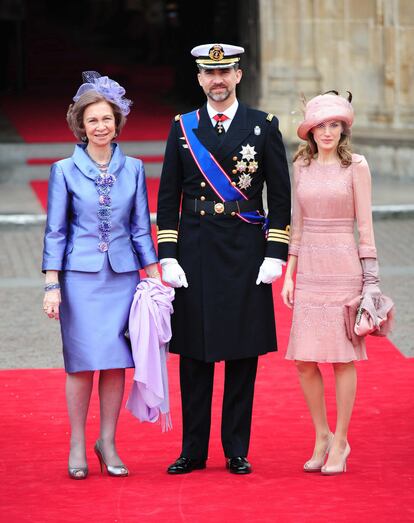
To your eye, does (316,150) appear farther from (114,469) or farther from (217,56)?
(114,469)

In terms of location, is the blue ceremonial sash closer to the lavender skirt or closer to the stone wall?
the lavender skirt

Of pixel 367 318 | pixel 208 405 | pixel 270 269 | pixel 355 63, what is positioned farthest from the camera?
pixel 355 63

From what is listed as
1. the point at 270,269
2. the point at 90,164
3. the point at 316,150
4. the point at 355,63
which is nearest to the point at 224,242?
the point at 270,269

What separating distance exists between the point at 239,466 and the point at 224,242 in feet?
3.15

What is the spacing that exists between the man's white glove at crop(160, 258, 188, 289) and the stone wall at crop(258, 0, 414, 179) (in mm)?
10308

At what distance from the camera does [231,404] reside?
6.62 metres

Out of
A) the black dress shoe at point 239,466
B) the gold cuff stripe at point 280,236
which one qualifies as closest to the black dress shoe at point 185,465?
the black dress shoe at point 239,466

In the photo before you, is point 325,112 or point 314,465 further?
point 314,465

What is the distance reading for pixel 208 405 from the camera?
6.63m

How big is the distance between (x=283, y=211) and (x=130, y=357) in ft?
2.96

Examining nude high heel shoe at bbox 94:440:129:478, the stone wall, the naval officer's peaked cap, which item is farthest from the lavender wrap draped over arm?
the stone wall

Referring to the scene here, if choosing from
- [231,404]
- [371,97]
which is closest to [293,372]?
[231,404]

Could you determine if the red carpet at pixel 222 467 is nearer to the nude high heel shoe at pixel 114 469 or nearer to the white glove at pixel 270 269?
the nude high heel shoe at pixel 114 469

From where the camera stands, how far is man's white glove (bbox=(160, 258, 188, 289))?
6.49m
